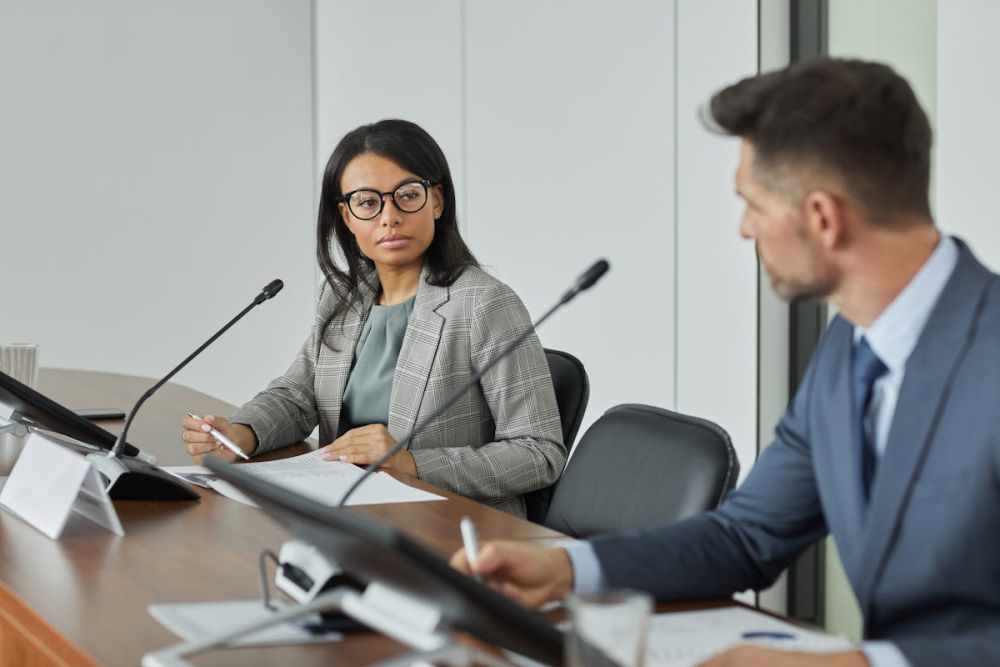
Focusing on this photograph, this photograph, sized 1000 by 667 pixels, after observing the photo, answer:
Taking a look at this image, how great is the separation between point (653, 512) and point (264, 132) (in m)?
4.96

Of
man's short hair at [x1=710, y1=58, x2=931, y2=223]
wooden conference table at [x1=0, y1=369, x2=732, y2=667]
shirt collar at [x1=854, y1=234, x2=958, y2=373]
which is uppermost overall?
man's short hair at [x1=710, y1=58, x2=931, y2=223]

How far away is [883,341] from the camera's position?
1331 mm

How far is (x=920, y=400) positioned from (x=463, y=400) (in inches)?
53.1

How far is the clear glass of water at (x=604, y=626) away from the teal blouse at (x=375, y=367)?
1765mm

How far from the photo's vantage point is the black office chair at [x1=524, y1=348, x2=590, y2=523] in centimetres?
250

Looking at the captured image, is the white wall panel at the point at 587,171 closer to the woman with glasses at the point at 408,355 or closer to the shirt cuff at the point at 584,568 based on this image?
the woman with glasses at the point at 408,355

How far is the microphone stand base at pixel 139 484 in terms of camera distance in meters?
1.98

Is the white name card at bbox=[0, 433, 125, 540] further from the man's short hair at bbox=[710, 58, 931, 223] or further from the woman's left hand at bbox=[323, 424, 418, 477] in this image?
the man's short hair at bbox=[710, 58, 931, 223]

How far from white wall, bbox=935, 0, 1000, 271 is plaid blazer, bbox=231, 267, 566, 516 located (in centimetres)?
118

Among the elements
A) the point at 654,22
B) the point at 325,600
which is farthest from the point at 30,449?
the point at 654,22

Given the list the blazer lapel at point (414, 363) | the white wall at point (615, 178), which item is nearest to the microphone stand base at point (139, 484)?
the blazer lapel at point (414, 363)

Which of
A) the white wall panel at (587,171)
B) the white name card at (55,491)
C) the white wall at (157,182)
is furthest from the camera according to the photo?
the white wall at (157,182)

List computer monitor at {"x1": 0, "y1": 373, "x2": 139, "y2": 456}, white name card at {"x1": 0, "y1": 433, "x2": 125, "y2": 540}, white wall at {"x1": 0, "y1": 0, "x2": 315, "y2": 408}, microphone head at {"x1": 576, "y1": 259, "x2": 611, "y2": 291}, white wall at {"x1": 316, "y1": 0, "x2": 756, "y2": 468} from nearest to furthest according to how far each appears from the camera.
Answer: microphone head at {"x1": 576, "y1": 259, "x2": 611, "y2": 291} < white name card at {"x1": 0, "y1": 433, "x2": 125, "y2": 540} < computer monitor at {"x1": 0, "y1": 373, "x2": 139, "y2": 456} < white wall at {"x1": 316, "y1": 0, "x2": 756, "y2": 468} < white wall at {"x1": 0, "y1": 0, "x2": 315, "y2": 408}

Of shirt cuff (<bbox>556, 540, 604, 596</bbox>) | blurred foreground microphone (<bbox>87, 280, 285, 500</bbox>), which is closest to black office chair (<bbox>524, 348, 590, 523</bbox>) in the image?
blurred foreground microphone (<bbox>87, 280, 285, 500</bbox>)
